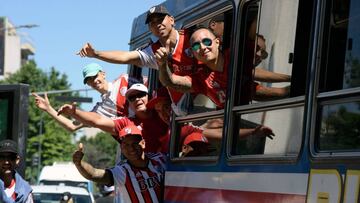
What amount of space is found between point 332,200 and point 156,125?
9.66ft

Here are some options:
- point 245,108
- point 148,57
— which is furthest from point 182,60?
point 245,108

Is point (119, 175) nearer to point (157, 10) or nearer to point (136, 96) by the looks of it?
point (136, 96)

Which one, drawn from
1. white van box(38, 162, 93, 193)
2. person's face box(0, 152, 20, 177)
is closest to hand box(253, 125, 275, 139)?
person's face box(0, 152, 20, 177)

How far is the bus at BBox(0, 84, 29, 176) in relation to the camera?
6848 millimetres

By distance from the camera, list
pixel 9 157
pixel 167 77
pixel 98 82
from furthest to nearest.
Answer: pixel 98 82
pixel 9 157
pixel 167 77

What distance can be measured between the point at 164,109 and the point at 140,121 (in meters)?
0.31

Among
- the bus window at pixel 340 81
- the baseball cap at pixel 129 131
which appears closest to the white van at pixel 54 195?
the baseball cap at pixel 129 131

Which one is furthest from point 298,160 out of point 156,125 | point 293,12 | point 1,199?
point 1,199

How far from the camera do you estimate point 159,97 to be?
6.58 metres

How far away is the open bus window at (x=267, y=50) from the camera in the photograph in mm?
4719

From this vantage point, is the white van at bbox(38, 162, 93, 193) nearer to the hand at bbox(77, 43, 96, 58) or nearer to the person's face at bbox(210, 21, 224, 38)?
the hand at bbox(77, 43, 96, 58)

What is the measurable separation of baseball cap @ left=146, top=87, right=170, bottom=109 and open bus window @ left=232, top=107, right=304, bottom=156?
1.39 m

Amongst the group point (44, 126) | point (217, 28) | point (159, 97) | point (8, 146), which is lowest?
→ point (44, 126)

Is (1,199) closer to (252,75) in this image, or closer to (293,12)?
(252,75)
